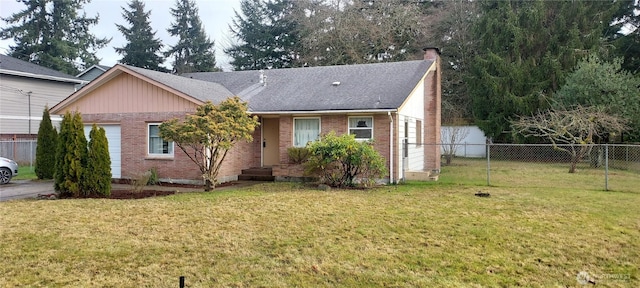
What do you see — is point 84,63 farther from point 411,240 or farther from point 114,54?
point 411,240

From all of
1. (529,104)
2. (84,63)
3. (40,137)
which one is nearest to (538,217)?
(40,137)

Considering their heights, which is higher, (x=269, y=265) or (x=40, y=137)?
(x=40, y=137)

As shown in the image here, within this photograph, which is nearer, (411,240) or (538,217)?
(411,240)

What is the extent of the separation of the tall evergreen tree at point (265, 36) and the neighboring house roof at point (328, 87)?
52.8 ft

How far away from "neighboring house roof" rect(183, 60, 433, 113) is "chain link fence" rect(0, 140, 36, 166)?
385 inches

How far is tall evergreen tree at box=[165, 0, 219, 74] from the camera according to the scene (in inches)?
1534

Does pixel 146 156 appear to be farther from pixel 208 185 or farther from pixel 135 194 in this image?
pixel 208 185

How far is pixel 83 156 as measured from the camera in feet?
34.3

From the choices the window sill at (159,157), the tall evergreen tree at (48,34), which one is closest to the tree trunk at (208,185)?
the window sill at (159,157)

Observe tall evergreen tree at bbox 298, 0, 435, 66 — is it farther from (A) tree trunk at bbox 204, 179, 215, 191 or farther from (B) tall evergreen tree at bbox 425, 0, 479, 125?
(A) tree trunk at bbox 204, 179, 215, 191

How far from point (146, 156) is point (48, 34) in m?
28.4

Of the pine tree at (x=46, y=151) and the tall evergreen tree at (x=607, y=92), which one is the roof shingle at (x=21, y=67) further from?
the tall evergreen tree at (x=607, y=92)

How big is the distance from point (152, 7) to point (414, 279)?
142ft

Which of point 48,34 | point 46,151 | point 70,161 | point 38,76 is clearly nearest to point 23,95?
point 38,76
